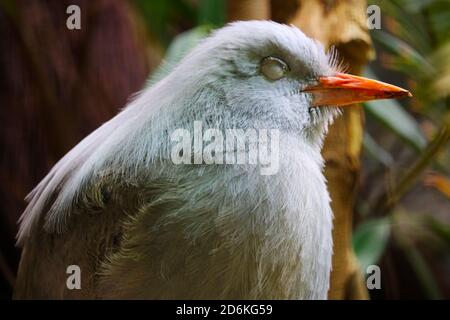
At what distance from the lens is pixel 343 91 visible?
2.67 ft

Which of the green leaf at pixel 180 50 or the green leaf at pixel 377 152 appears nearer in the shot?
the green leaf at pixel 180 50

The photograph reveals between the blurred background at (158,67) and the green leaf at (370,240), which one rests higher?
the blurred background at (158,67)

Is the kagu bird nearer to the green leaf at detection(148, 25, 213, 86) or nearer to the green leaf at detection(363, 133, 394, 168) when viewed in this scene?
the green leaf at detection(148, 25, 213, 86)

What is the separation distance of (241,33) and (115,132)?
19 cm

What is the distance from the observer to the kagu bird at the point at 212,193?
0.76 m

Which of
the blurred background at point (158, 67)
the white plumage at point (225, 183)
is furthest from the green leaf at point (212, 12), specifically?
the white plumage at point (225, 183)

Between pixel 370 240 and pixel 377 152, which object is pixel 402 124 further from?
pixel 370 240

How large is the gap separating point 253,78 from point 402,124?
0.45 meters

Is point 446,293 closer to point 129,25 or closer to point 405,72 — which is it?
point 405,72

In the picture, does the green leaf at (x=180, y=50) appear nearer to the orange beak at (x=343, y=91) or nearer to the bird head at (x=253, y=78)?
the bird head at (x=253, y=78)

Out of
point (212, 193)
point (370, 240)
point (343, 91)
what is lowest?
point (370, 240)

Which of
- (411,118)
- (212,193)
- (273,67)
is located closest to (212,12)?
(273,67)

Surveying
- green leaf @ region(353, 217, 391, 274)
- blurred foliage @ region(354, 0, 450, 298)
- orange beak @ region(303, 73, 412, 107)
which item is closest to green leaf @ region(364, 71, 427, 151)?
blurred foliage @ region(354, 0, 450, 298)

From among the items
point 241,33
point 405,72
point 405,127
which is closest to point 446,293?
point 405,127
